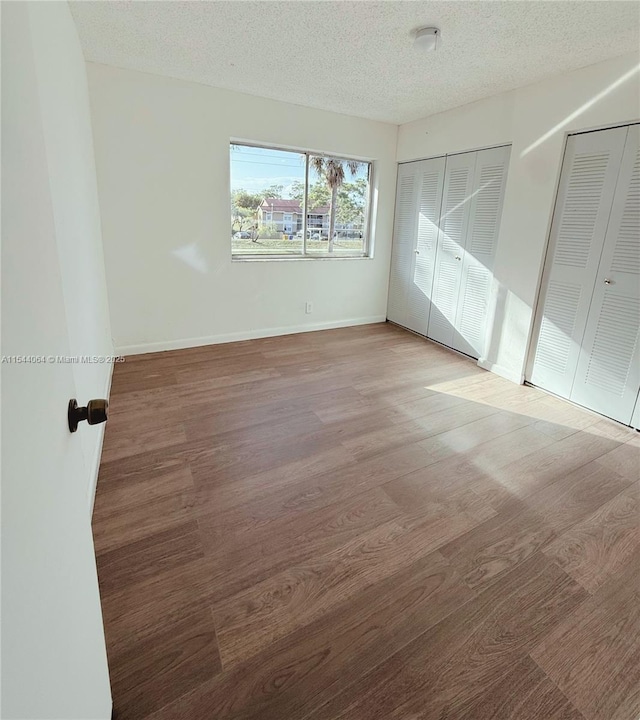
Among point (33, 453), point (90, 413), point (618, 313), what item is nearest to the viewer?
point (33, 453)

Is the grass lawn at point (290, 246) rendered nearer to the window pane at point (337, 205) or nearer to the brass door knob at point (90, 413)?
the window pane at point (337, 205)

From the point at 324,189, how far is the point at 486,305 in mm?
2154

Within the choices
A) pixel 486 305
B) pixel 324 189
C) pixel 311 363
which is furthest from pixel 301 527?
pixel 324 189

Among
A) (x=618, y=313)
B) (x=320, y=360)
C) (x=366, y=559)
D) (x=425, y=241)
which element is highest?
(x=425, y=241)

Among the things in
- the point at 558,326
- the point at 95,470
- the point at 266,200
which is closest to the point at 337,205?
the point at 266,200

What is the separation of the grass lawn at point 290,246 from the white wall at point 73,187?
148 cm

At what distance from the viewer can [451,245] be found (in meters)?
4.00

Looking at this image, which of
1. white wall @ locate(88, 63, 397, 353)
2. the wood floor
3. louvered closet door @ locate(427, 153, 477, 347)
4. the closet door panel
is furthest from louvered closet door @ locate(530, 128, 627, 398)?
white wall @ locate(88, 63, 397, 353)

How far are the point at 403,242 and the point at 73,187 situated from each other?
11.4 ft

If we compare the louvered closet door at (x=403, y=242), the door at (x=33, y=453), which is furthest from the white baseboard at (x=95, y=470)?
the louvered closet door at (x=403, y=242)

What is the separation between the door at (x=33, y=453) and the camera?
0.51m

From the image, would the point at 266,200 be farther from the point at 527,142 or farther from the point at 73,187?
the point at 527,142

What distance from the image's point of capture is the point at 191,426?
2553 millimetres

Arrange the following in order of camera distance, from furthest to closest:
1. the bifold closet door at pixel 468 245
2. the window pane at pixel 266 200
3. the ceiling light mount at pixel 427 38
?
the window pane at pixel 266 200 < the bifold closet door at pixel 468 245 < the ceiling light mount at pixel 427 38
